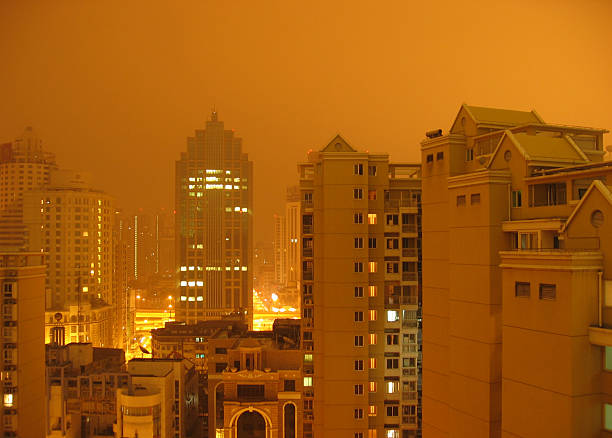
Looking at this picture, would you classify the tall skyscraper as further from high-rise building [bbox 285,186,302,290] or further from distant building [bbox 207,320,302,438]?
distant building [bbox 207,320,302,438]

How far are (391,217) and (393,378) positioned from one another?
3.39 meters

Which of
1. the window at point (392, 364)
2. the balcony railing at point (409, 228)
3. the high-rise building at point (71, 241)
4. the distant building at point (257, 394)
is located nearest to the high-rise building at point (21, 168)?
the high-rise building at point (71, 241)

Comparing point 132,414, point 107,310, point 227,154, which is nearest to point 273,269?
point 227,154

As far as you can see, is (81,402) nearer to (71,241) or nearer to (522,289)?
(522,289)

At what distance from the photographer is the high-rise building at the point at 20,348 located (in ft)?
45.5

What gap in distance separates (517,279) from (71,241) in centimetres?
2871

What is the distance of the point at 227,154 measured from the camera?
45312mm

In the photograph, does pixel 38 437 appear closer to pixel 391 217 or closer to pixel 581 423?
pixel 391 217

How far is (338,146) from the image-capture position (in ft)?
41.8

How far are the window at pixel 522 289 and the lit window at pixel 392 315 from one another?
6193 millimetres

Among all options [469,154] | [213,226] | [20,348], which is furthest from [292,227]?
[469,154]

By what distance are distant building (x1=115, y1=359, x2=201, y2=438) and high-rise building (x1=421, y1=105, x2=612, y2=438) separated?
923 centimetres

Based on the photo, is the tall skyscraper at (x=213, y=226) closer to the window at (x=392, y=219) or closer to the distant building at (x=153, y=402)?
the distant building at (x=153, y=402)

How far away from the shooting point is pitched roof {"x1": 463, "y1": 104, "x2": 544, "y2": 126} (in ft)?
29.3
